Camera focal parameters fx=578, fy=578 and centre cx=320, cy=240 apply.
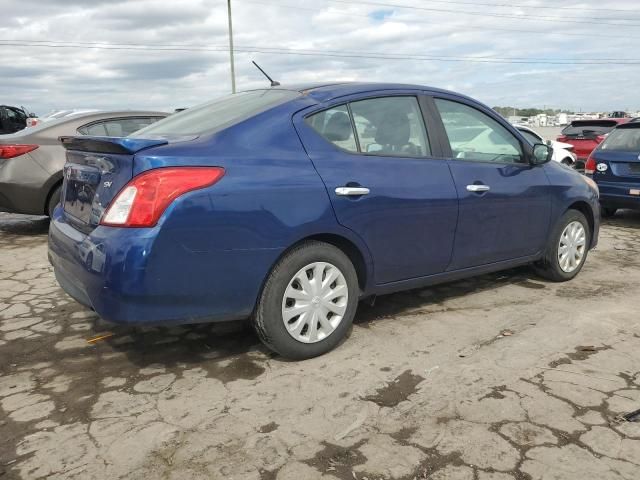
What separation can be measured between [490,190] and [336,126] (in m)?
1.35

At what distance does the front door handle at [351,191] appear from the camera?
337cm

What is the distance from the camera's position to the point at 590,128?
13852 mm

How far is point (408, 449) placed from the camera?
2.49 meters

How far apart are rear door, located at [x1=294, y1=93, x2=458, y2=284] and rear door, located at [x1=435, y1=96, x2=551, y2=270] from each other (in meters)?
0.16

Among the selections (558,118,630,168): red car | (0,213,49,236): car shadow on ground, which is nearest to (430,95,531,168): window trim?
(0,213,49,236): car shadow on ground

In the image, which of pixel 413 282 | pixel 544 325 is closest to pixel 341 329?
pixel 413 282

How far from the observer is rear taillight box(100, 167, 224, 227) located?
2818 mm

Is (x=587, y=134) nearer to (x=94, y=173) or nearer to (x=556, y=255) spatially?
(x=556, y=255)

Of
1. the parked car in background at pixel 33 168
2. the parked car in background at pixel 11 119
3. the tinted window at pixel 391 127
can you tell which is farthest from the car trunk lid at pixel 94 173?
the parked car in background at pixel 11 119

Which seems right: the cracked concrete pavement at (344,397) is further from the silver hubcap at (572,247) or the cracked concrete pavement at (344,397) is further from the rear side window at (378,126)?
the rear side window at (378,126)

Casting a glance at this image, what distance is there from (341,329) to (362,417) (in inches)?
32.3

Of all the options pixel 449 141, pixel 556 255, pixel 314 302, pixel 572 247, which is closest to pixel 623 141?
pixel 572 247

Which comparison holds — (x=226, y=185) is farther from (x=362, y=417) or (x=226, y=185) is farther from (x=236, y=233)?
(x=362, y=417)

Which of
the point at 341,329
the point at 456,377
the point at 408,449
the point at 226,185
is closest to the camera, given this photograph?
the point at 408,449
